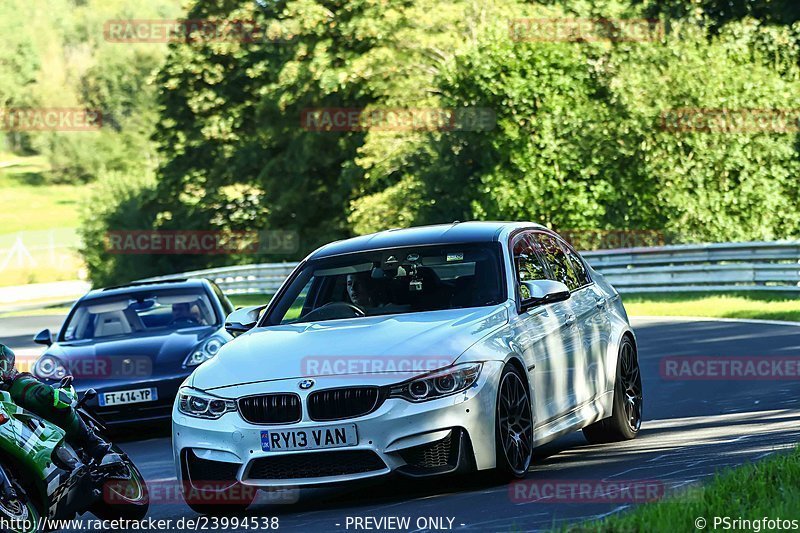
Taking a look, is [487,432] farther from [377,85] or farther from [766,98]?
[377,85]

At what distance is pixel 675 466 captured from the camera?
8.65 meters

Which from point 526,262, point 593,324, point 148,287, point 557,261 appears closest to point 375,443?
point 526,262

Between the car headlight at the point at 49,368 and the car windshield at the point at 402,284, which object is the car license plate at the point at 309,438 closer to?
the car windshield at the point at 402,284

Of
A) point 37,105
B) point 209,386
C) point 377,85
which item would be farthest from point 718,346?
point 37,105

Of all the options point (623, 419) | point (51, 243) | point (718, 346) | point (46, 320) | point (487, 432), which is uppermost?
point (487, 432)

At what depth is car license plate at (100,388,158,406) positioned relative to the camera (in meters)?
13.4

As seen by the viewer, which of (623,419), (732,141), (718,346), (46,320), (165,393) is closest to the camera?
(623,419)

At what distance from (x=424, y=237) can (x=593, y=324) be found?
1.37 meters

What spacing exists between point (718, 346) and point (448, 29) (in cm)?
2995
